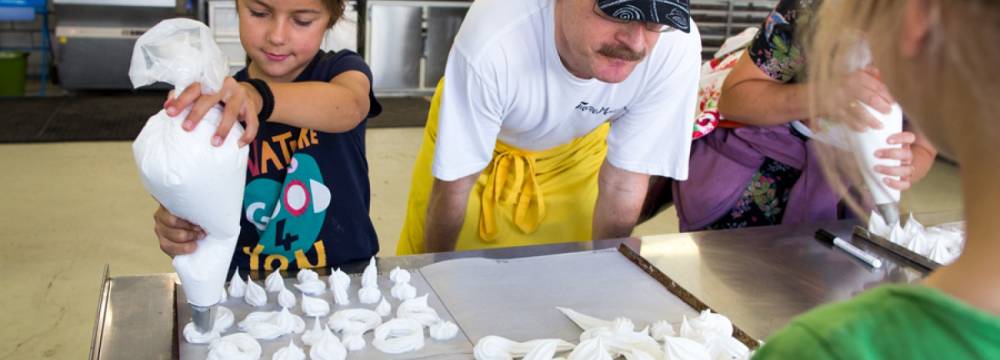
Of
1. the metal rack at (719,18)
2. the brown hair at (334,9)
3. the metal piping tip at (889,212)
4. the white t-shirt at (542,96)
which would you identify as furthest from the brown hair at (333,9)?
the metal rack at (719,18)

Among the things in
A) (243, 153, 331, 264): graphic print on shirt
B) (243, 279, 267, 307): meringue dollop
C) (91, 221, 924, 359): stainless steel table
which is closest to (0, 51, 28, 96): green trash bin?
(243, 153, 331, 264): graphic print on shirt

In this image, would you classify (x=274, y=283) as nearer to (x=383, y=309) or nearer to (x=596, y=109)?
(x=383, y=309)

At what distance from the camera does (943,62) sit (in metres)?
0.50

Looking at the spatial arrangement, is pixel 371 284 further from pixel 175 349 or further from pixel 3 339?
pixel 3 339

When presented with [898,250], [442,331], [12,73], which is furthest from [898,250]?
[12,73]

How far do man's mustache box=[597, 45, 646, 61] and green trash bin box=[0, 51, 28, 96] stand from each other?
15.3 ft

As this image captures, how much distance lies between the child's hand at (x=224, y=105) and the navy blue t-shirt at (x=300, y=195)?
1.24 ft

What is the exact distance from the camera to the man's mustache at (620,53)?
143cm

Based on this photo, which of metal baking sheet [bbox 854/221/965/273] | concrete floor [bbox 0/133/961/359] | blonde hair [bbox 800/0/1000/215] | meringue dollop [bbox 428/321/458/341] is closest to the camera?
blonde hair [bbox 800/0/1000/215]

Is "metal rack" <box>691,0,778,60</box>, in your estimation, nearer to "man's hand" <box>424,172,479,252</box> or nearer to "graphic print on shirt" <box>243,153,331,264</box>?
"man's hand" <box>424,172,479,252</box>

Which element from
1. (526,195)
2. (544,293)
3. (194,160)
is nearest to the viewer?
(194,160)

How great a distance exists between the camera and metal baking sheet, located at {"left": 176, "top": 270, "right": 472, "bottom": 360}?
111cm

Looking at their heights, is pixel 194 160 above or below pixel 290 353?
above

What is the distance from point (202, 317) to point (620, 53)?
0.74 meters
